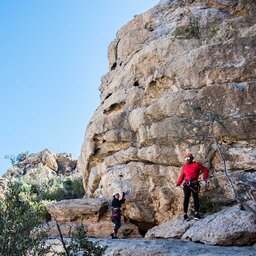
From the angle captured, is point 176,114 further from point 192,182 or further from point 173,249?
point 173,249

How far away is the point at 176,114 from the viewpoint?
1466cm

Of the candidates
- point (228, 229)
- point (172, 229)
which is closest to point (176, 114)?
point (172, 229)

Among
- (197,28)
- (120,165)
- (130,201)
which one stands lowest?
(130,201)

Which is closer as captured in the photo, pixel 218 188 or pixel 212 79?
pixel 218 188

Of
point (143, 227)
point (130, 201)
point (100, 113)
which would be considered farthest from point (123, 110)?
point (143, 227)

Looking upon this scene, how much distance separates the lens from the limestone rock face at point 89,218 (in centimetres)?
1504

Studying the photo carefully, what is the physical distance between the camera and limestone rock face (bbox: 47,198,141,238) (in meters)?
15.0

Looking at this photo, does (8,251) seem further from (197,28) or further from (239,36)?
(197,28)

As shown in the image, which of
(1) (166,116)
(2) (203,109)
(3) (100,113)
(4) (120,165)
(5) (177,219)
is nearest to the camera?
(5) (177,219)

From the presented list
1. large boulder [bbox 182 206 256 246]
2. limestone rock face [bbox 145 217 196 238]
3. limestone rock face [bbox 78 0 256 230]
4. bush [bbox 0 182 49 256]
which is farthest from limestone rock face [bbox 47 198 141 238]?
bush [bbox 0 182 49 256]

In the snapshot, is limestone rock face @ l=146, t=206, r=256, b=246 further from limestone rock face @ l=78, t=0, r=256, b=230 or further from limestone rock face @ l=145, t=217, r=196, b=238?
limestone rock face @ l=78, t=0, r=256, b=230

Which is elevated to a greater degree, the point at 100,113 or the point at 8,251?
the point at 100,113

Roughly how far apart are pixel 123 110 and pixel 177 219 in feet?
24.0

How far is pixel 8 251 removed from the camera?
6.70 meters
